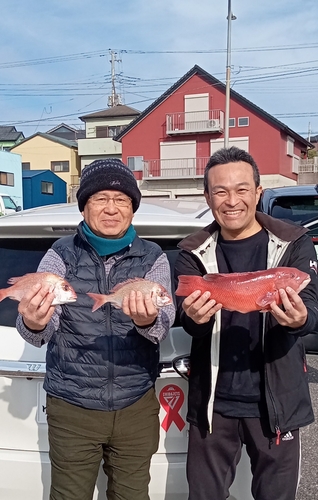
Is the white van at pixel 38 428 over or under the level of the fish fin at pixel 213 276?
under

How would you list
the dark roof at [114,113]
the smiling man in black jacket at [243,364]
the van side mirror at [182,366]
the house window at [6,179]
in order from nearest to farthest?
1. the smiling man in black jacket at [243,364]
2. the van side mirror at [182,366]
3. the house window at [6,179]
4. the dark roof at [114,113]

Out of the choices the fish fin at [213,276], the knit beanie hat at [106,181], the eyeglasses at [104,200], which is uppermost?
the knit beanie hat at [106,181]

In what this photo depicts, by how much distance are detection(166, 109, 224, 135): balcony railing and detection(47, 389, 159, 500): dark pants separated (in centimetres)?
3551

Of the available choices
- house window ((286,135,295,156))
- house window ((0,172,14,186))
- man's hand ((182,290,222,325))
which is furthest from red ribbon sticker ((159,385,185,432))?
house window ((286,135,295,156))

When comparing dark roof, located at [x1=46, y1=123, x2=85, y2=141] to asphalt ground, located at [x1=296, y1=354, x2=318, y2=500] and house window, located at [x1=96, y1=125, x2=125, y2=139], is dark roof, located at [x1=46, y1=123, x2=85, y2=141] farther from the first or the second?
asphalt ground, located at [x1=296, y1=354, x2=318, y2=500]

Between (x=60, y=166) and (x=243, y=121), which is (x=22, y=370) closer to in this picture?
(x=243, y=121)

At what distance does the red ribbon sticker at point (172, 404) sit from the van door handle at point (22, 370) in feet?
1.98

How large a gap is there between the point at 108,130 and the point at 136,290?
154ft

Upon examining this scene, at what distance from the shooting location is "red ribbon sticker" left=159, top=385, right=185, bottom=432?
228 centimetres

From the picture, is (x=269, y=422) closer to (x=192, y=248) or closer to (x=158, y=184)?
(x=192, y=248)

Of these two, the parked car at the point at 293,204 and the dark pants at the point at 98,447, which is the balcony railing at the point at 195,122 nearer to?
the parked car at the point at 293,204

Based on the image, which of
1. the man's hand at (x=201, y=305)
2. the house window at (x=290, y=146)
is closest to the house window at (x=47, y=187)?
the house window at (x=290, y=146)

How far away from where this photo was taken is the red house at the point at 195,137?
35000mm

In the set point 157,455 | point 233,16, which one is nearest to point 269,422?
point 157,455
